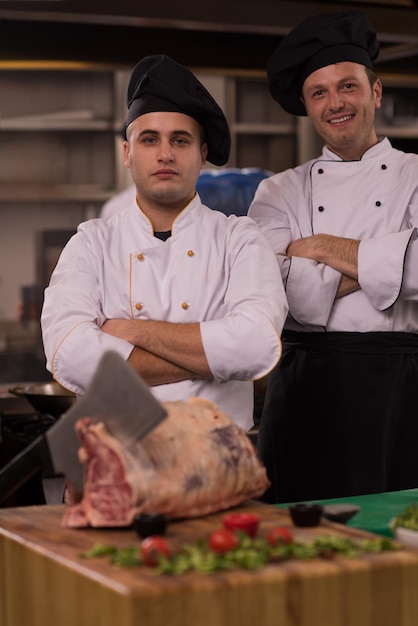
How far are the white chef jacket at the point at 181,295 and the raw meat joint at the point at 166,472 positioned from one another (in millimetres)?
420

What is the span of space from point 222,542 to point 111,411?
32 centimetres

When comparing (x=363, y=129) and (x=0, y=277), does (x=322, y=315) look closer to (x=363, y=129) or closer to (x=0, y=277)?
(x=363, y=129)

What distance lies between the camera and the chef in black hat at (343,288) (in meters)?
2.82

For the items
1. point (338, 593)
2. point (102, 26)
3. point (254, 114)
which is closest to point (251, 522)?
point (338, 593)

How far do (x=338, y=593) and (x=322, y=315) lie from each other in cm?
133

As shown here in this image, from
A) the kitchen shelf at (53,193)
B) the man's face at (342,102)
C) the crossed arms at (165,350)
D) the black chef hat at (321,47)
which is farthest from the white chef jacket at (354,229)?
the kitchen shelf at (53,193)

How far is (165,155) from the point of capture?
8.27 feet

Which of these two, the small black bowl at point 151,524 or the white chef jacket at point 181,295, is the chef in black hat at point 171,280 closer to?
the white chef jacket at point 181,295

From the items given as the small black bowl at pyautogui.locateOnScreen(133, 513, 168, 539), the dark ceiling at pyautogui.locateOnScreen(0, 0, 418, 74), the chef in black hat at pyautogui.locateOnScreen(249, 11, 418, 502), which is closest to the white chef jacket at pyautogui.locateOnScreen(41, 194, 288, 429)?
the chef in black hat at pyautogui.locateOnScreen(249, 11, 418, 502)

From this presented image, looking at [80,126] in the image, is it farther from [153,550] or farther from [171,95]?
[153,550]

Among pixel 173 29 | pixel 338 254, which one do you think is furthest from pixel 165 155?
pixel 173 29

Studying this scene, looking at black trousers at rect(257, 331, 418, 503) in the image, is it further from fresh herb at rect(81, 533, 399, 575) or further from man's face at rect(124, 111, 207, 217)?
fresh herb at rect(81, 533, 399, 575)

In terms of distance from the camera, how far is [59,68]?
5.59 metres

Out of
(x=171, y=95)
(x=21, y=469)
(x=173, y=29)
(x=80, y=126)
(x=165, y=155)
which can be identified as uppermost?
(x=173, y=29)
